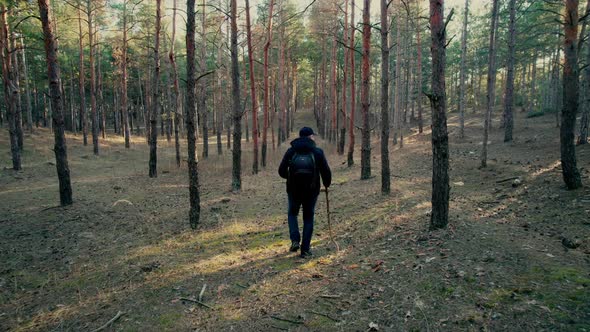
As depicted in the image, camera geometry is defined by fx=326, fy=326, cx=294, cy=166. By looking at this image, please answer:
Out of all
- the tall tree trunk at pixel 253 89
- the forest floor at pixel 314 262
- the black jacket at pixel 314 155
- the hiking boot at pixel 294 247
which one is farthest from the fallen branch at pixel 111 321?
the tall tree trunk at pixel 253 89

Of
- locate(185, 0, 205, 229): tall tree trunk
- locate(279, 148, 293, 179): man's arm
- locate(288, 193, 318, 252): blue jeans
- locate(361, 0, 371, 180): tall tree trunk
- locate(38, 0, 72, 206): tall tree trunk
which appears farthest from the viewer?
locate(361, 0, 371, 180): tall tree trunk

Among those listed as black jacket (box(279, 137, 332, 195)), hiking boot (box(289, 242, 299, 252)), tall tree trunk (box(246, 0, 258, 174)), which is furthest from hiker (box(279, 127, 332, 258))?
tall tree trunk (box(246, 0, 258, 174))

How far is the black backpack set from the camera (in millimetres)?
6004

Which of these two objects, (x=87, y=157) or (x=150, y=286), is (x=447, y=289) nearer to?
(x=150, y=286)

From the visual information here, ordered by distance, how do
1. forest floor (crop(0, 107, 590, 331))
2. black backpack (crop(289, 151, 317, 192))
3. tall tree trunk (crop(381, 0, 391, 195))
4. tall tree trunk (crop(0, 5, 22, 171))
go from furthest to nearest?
1. tall tree trunk (crop(0, 5, 22, 171))
2. tall tree trunk (crop(381, 0, 391, 195))
3. black backpack (crop(289, 151, 317, 192))
4. forest floor (crop(0, 107, 590, 331))

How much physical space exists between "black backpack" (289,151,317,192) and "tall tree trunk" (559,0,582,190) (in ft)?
23.2

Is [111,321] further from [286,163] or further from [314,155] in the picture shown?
[314,155]

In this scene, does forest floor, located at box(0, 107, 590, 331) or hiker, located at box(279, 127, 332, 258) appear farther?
hiker, located at box(279, 127, 332, 258)

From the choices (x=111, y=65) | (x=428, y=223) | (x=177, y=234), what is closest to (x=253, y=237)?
(x=177, y=234)

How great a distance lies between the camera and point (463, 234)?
6.22 meters

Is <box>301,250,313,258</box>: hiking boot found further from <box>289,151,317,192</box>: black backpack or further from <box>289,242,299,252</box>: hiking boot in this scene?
<box>289,151,317,192</box>: black backpack

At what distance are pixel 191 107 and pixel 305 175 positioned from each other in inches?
156

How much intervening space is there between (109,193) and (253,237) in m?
8.45

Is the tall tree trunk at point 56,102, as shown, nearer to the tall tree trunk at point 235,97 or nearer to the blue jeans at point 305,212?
the tall tree trunk at point 235,97
